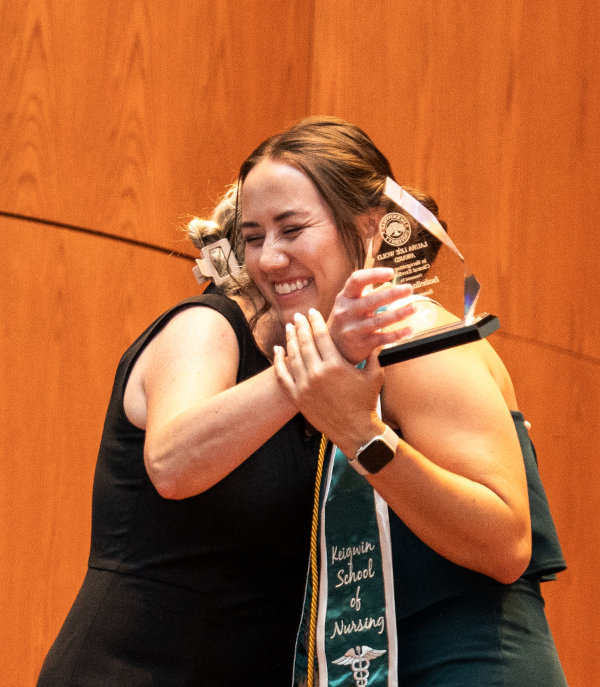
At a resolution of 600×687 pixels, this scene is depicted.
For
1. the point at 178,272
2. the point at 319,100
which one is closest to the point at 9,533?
the point at 178,272

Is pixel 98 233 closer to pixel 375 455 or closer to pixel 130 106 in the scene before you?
pixel 130 106

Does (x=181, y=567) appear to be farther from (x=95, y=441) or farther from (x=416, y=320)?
(x=95, y=441)

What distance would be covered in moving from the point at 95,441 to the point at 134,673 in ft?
2.84

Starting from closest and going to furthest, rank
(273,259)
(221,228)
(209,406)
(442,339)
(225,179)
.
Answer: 1. (442,339)
2. (209,406)
3. (273,259)
4. (221,228)
5. (225,179)

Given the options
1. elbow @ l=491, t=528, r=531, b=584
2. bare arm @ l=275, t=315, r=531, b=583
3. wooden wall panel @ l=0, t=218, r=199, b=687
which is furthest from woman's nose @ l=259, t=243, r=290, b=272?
wooden wall panel @ l=0, t=218, r=199, b=687

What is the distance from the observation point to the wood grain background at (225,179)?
1.96m

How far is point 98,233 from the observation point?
2082 millimetres

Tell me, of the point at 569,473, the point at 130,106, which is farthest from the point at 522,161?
the point at 130,106

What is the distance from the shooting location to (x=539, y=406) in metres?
2.88

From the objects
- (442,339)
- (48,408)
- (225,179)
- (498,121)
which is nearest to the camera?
(442,339)

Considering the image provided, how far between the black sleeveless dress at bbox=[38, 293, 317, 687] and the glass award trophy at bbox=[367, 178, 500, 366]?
13.0 inches

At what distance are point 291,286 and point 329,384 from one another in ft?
1.18

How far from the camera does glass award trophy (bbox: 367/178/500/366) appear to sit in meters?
1.02

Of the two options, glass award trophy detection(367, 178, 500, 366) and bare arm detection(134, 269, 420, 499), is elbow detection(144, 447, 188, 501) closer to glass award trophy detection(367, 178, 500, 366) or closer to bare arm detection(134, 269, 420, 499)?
bare arm detection(134, 269, 420, 499)
